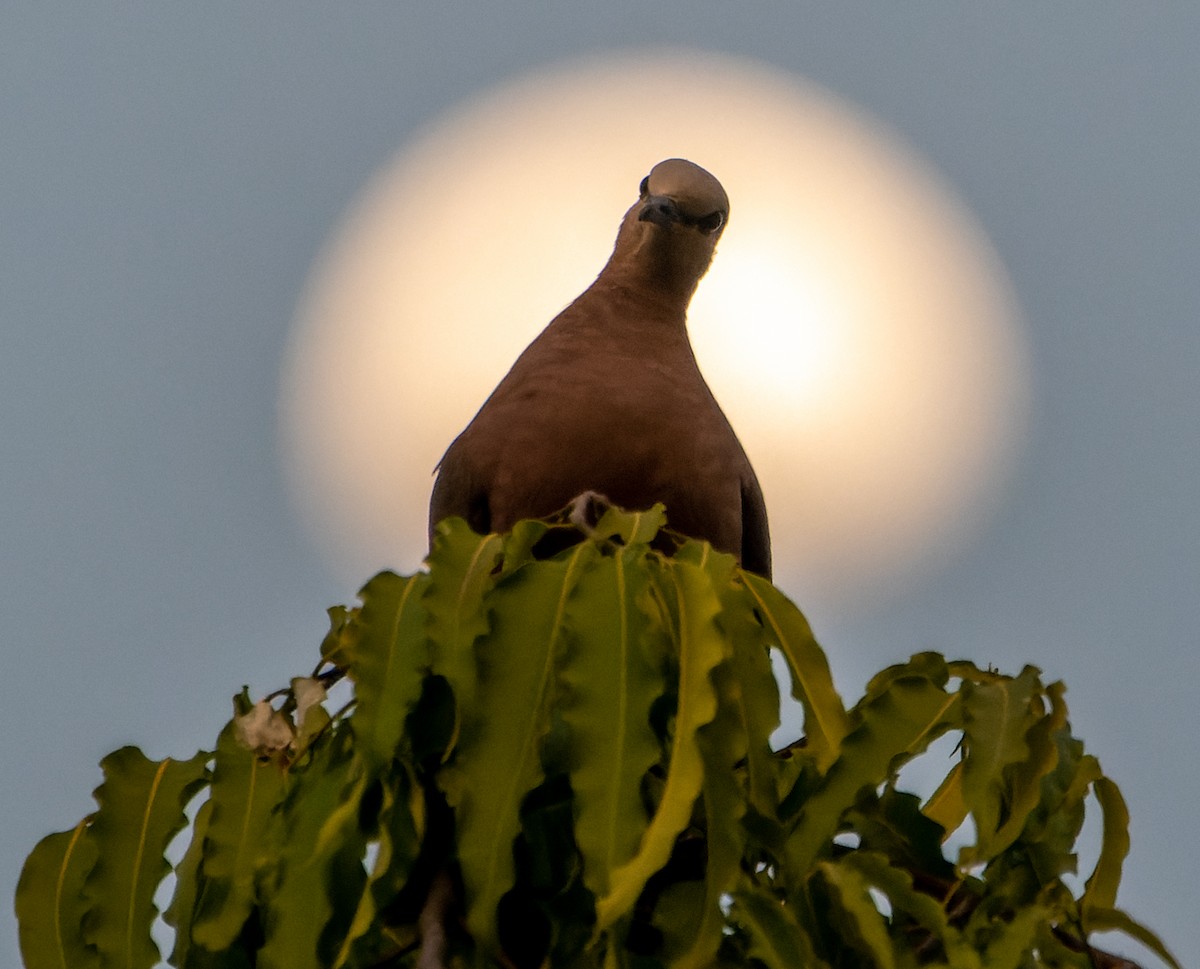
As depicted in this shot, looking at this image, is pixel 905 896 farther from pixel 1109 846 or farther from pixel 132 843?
pixel 132 843

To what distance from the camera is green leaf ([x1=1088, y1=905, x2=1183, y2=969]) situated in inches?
98.0

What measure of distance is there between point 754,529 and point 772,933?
2083 mm

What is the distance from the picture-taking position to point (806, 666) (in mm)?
2531

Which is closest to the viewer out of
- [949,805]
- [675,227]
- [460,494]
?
[949,805]

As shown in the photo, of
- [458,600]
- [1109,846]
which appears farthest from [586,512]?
[1109,846]

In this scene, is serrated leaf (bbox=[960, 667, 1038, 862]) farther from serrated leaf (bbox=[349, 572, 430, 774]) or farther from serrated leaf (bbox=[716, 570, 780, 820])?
serrated leaf (bbox=[349, 572, 430, 774])

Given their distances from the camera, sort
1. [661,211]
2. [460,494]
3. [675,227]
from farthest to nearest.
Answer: [675,227] < [661,211] < [460,494]

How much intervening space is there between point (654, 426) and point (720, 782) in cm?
173

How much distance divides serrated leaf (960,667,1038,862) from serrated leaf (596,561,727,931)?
0.37 m

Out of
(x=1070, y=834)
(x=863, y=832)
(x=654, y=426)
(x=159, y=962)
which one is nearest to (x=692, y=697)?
(x=863, y=832)

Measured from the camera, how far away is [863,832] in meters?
2.43

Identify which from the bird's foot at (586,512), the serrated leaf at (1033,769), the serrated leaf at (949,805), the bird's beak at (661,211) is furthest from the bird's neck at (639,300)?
the serrated leaf at (1033,769)

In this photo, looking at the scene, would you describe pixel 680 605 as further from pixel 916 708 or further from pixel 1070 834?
pixel 1070 834

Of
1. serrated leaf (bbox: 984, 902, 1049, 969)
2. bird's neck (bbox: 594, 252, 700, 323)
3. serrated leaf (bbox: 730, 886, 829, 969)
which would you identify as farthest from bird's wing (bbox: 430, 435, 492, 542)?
serrated leaf (bbox: 984, 902, 1049, 969)
